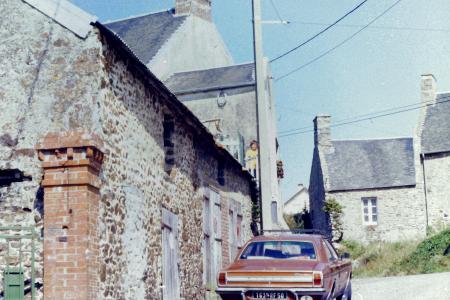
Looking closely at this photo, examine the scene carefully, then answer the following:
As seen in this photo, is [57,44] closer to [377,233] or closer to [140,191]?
[140,191]

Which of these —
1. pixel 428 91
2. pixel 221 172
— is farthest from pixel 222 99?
pixel 428 91

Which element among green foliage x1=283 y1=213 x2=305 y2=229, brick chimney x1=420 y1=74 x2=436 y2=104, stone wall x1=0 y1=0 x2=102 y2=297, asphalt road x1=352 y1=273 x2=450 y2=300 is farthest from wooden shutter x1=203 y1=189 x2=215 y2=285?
green foliage x1=283 y1=213 x2=305 y2=229

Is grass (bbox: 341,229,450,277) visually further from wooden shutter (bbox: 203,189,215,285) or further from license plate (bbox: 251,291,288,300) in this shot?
license plate (bbox: 251,291,288,300)

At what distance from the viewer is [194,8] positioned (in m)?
35.5

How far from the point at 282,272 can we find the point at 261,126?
4.51m

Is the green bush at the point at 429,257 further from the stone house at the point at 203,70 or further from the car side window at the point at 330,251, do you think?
the car side window at the point at 330,251

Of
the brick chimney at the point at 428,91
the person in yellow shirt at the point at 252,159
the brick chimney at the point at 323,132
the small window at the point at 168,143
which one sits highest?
the brick chimney at the point at 428,91

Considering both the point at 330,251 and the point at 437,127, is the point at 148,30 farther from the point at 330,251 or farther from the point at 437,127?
the point at 330,251

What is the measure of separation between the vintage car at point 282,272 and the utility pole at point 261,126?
1.79 meters

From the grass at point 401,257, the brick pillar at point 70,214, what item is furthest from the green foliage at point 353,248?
the brick pillar at point 70,214

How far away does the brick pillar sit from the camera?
32.0ft

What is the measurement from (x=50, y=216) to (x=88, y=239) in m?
0.64

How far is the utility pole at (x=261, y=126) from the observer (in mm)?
14750

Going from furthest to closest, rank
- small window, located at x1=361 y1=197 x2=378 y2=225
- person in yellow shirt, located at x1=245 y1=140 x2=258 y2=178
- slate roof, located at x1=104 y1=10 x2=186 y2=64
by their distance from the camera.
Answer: small window, located at x1=361 y1=197 x2=378 y2=225 < slate roof, located at x1=104 y1=10 x2=186 y2=64 < person in yellow shirt, located at x1=245 y1=140 x2=258 y2=178
